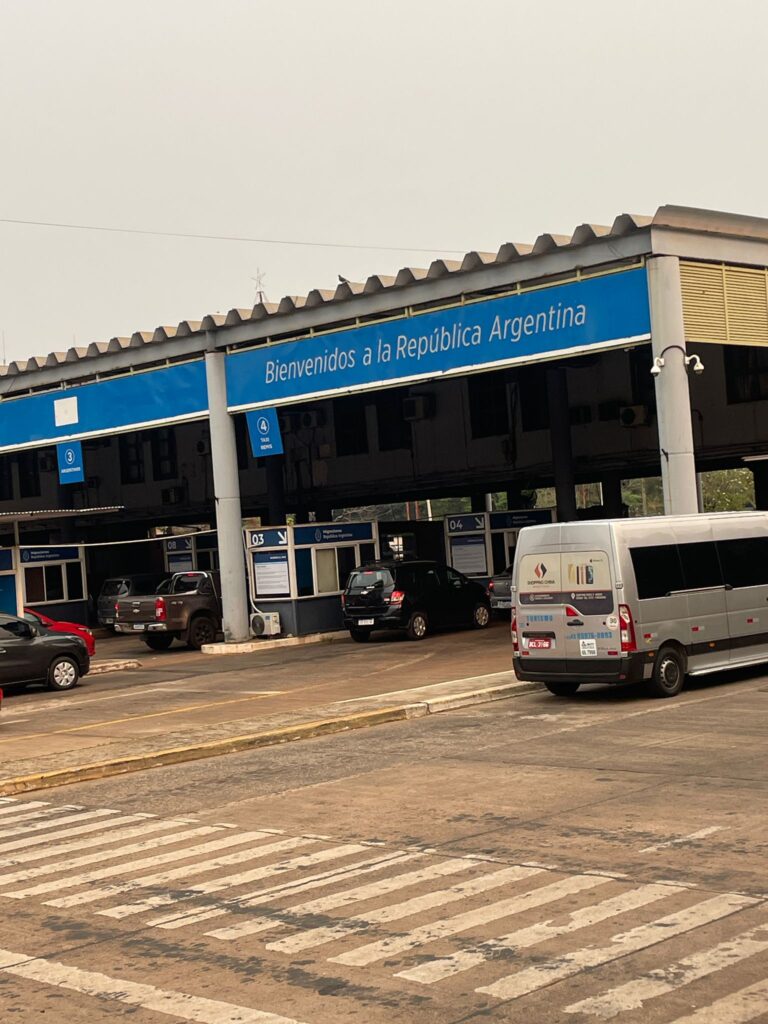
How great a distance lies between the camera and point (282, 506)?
4466cm

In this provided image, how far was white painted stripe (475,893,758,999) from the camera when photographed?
21.7 feet

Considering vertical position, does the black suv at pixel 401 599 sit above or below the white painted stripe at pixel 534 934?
above

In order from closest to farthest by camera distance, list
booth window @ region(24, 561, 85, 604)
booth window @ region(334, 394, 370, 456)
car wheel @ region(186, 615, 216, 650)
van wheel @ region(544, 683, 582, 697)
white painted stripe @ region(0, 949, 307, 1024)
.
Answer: white painted stripe @ region(0, 949, 307, 1024) < van wheel @ region(544, 683, 582, 697) < car wheel @ region(186, 615, 216, 650) < booth window @ region(24, 561, 85, 604) < booth window @ region(334, 394, 370, 456)

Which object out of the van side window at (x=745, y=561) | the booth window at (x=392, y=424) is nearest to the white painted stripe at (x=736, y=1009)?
the van side window at (x=745, y=561)

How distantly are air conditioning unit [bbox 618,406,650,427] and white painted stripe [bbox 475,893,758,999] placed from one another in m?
31.2

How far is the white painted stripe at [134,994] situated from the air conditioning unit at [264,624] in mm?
25813

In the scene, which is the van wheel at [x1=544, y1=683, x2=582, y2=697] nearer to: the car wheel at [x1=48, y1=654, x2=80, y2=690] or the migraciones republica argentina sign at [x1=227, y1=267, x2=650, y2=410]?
the migraciones republica argentina sign at [x1=227, y1=267, x2=650, y2=410]

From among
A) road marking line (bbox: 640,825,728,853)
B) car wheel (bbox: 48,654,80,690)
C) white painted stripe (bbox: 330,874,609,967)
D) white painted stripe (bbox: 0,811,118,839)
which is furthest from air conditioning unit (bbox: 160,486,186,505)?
white painted stripe (bbox: 330,874,609,967)

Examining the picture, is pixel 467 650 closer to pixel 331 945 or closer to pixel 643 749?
pixel 643 749

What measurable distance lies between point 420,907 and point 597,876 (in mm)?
1229

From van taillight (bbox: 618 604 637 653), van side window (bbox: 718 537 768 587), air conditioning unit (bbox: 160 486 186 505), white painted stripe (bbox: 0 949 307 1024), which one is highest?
air conditioning unit (bbox: 160 486 186 505)

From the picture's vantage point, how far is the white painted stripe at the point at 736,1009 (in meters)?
5.98

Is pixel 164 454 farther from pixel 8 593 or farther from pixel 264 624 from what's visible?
pixel 264 624

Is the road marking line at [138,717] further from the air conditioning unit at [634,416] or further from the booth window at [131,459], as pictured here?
the booth window at [131,459]
